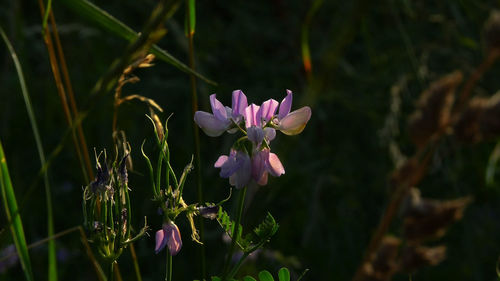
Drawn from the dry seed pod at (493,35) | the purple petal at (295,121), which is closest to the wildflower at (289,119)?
the purple petal at (295,121)

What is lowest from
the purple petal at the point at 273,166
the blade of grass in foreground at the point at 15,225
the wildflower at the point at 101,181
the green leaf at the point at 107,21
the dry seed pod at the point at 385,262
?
the dry seed pod at the point at 385,262

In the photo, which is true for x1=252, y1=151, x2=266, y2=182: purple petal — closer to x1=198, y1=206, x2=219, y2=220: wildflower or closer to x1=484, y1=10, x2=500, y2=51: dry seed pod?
x1=198, y1=206, x2=219, y2=220: wildflower

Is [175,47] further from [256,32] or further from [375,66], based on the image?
[375,66]

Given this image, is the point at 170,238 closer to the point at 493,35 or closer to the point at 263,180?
the point at 263,180

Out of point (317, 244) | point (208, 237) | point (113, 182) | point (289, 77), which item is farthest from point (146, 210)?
point (113, 182)

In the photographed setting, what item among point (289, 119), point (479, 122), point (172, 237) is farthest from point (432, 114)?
point (172, 237)

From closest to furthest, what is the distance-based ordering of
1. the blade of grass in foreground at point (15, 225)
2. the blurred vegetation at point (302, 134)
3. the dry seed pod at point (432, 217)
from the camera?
the dry seed pod at point (432, 217), the blade of grass in foreground at point (15, 225), the blurred vegetation at point (302, 134)

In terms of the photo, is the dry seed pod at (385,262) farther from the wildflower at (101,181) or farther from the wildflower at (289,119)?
the wildflower at (101,181)
